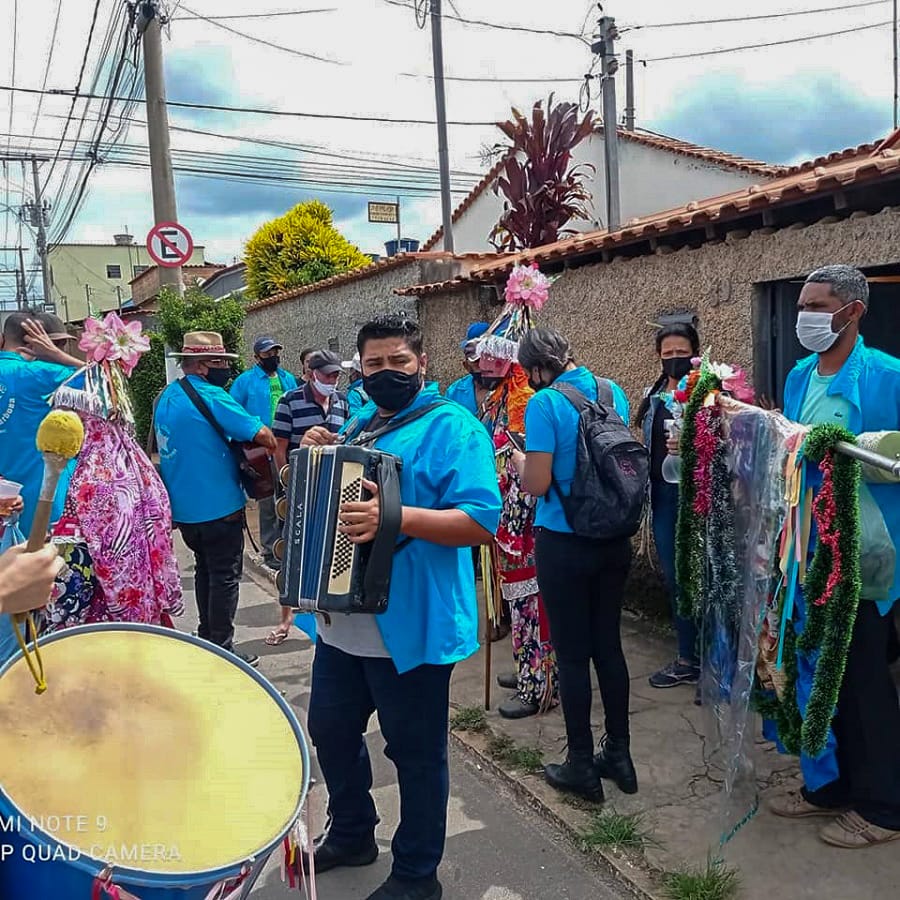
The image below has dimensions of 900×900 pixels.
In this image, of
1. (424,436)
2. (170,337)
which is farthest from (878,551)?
(170,337)

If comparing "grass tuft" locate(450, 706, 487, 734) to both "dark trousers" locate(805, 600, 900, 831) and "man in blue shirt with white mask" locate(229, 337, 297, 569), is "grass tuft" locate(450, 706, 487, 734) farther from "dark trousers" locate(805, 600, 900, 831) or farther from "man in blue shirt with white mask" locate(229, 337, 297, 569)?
"man in blue shirt with white mask" locate(229, 337, 297, 569)

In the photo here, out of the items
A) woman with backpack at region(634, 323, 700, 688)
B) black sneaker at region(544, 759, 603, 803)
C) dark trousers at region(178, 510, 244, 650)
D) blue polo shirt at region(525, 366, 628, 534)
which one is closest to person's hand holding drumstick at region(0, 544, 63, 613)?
blue polo shirt at region(525, 366, 628, 534)

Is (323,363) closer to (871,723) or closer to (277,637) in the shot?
(277,637)

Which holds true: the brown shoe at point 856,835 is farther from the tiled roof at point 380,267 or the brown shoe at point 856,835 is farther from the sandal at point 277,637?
the tiled roof at point 380,267

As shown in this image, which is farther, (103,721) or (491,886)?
(491,886)

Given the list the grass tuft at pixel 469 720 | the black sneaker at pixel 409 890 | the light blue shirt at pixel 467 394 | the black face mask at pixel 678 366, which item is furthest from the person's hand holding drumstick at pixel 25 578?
the light blue shirt at pixel 467 394

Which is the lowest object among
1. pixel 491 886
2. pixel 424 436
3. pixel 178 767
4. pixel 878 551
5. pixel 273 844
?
pixel 491 886

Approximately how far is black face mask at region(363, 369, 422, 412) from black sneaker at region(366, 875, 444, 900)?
150 centimetres

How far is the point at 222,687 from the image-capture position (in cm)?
189

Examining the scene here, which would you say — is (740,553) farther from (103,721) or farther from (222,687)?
(103,721)

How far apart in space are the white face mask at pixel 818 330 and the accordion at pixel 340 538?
5.21 ft

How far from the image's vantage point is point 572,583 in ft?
10.00

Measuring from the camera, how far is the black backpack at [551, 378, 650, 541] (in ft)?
9.68

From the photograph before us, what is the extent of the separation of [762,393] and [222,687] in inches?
146
